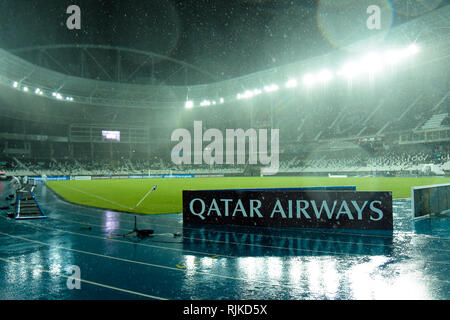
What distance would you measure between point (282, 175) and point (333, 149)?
9.34m

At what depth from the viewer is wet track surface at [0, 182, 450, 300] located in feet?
15.2

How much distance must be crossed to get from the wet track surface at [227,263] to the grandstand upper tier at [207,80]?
29.4 m

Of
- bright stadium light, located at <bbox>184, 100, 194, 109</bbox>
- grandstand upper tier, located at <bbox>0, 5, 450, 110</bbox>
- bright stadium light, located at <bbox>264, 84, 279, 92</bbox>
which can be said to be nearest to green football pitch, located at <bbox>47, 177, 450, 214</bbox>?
grandstand upper tier, located at <bbox>0, 5, 450, 110</bbox>

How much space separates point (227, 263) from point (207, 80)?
54618 millimetres

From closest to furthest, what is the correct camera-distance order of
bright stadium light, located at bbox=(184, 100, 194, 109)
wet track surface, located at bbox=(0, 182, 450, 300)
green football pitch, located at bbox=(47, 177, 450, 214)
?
wet track surface, located at bbox=(0, 182, 450, 300) < green football pitch, located at bbox=(47, 177, 450, 214) < bright stadium light, located at bbox=(184, 100, 194, 109)

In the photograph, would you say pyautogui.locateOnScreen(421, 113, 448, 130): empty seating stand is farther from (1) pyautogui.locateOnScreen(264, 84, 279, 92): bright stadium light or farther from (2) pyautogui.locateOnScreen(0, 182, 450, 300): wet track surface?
(2) pyautogui.locateOnScreen(0, 182, 450, 300): wet track surface

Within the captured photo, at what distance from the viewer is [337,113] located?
5662 cm

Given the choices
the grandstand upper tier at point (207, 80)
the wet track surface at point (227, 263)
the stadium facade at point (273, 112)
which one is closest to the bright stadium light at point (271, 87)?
the grandstand upper tier at point (207, 80)

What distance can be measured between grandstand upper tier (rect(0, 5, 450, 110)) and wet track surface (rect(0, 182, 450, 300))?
2943 centimetres

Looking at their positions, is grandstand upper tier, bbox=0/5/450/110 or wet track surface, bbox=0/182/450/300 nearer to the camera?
wet track surface, bbox=0/182/450/300

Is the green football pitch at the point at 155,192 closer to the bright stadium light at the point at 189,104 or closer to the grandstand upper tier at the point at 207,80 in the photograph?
the grandstand upper tier at the point at 207,80

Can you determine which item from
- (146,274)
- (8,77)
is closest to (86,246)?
(146,274)

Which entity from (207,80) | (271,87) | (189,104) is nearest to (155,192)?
(271,87)

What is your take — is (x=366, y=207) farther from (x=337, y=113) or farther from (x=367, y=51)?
(x=337, y=113)
